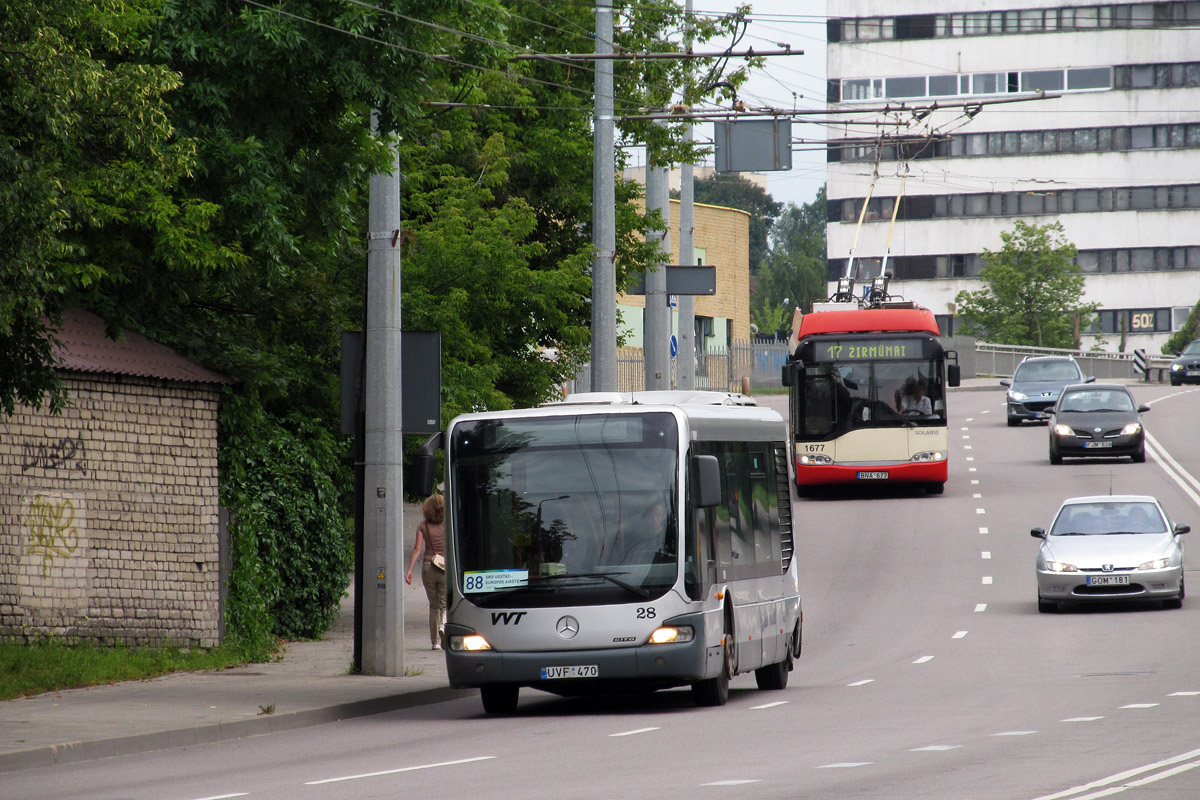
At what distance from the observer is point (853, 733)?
12.8 m

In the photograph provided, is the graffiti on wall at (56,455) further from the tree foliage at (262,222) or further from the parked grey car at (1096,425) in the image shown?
the parked grey car at (1096,425)

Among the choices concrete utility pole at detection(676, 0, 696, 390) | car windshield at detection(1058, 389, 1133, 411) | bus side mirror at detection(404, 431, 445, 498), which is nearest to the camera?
bus side mirror at detection(404, 431, 445, 498)

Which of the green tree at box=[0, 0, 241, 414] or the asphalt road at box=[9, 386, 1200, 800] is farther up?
the green tree at box=[0, 0, 241, 414]

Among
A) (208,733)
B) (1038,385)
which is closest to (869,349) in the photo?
(1038,385)

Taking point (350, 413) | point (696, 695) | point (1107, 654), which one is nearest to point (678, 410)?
point (696, 695)

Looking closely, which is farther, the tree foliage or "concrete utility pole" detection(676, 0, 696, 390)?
"concrete utility pole" detection(676, 0, 696, 390)

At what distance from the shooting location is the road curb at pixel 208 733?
472 inches

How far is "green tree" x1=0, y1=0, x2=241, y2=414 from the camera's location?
41.9 feet

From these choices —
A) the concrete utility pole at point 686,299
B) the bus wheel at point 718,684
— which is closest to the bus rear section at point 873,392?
the concrete utility pole at point 686,299

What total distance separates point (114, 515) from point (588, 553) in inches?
228

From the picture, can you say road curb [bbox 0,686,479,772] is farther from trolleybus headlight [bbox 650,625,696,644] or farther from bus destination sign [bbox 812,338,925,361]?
bus destination sign [bbox 812,338,925,361]

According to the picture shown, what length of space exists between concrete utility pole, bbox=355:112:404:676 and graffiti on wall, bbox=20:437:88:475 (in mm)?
2813

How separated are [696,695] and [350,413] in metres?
4.53

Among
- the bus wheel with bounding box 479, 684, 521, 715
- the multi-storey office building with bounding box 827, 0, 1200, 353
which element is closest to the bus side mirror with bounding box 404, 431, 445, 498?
the bus wheel with bounding box 479, 684, 521, 715
